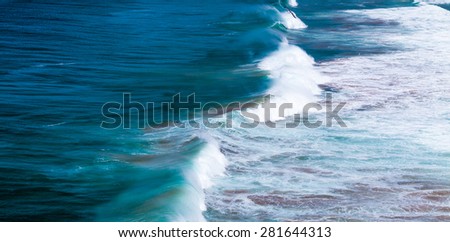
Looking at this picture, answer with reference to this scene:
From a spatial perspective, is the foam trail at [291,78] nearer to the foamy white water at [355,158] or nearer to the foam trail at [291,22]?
the foamy white water at [355,158]

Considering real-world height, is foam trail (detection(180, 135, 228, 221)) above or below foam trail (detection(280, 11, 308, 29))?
above

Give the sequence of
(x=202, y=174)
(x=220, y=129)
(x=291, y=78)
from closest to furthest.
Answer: (x=202, y=174) < (x=220, y=129) < (x=291, y=78)

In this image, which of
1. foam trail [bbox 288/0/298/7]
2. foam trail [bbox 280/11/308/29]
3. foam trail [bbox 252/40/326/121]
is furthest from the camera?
foam trail [bbox 288/0/298/7]

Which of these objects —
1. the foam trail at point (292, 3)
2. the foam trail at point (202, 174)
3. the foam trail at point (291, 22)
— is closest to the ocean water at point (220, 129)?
the foam trail at point (202, 174)

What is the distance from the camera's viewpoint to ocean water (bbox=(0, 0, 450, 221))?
10758 mm

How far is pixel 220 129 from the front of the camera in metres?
14.5

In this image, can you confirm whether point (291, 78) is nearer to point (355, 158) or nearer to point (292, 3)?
point (355, 158)

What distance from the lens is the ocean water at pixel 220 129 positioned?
10758 millimetres

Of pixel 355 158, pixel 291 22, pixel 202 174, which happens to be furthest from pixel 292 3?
pixel 202 174

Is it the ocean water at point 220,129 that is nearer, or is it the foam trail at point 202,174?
the foam trail at point 202,174

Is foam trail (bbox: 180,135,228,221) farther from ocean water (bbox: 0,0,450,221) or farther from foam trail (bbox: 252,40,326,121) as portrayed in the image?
foam trail (bbox: 252,40,326,121)

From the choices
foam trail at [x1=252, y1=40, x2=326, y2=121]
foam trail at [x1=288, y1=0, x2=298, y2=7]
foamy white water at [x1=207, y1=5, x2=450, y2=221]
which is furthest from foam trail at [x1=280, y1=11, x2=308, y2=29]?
foamy white water at [x1=207, y1=5, x2=450, y2=221]

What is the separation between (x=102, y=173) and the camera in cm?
1180

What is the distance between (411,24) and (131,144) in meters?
19.8
